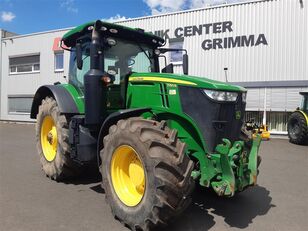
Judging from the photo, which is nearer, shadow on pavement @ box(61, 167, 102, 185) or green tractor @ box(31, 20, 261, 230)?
green tractor @ box(31, 20, 261, 230)

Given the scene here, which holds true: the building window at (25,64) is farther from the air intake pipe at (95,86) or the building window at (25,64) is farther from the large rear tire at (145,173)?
the large rear tire at (145,173)

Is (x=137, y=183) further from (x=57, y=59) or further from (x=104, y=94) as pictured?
(x=57, y=59)

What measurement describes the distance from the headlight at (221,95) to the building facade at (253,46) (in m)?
11.1

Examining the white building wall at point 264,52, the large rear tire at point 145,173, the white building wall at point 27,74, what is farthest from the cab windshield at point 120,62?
the white building wall at point 27,74

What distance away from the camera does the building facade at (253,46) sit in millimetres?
14594

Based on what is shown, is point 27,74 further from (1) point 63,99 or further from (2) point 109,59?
(2) point 109,59

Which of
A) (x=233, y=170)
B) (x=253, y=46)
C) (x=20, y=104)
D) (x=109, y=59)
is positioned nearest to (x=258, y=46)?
(x=253, y=46)

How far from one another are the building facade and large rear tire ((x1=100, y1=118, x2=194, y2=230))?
11.9 meters

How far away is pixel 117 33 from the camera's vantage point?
5516mm

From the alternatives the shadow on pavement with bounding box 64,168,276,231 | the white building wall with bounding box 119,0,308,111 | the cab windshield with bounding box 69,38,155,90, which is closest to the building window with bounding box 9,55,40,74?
the white building wall with bounding box 119,0,308,111

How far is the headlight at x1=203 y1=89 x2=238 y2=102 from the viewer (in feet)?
14.4

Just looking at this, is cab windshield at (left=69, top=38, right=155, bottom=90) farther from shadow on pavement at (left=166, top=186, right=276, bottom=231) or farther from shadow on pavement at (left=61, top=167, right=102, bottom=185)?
shadow on pavement at (left=166, top=186, right=276, bottom=231)

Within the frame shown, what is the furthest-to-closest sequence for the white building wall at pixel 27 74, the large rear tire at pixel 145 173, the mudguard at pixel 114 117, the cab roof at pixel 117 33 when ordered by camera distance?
the white building wall at pixel 27 74 → the cab roof at pixel 117 33 → the mudguard at pixel 114 117 → the large rear tire at pixel 145 173

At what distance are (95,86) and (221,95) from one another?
6.07ft
